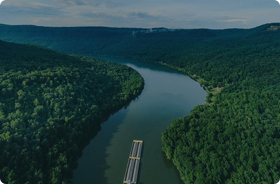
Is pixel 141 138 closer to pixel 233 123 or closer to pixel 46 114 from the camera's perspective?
pixel 233 123

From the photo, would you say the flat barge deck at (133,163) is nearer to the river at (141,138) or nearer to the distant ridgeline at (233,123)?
the river at (141,138)

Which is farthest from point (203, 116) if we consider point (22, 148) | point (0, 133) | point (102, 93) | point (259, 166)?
point (0, 133)

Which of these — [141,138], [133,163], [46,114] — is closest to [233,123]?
[141,138]

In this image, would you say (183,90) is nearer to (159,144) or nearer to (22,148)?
(159,144)

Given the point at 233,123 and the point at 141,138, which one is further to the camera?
the point at 141,138

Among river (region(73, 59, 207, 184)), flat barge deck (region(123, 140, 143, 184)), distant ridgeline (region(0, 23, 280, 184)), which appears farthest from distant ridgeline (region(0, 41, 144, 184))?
distant ridgeline (region(0, 23, 280, 184))

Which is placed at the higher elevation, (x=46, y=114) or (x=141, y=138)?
(x=46, y=114)

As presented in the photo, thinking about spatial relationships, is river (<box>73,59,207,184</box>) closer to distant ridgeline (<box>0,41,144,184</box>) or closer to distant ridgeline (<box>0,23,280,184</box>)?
distant ridgeline (<box>0,41,144,184</box>)
